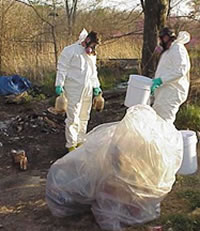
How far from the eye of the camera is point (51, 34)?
9812 millimetres

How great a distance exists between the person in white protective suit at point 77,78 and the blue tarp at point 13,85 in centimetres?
314

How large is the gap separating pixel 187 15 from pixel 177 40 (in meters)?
3.85

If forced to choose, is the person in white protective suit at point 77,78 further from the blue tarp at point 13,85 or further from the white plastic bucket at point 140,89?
the blue tarp at point 13,85

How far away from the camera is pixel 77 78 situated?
481cm

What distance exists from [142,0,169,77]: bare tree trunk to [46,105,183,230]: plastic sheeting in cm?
359

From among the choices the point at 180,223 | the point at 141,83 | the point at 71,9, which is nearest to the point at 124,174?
the point at 180,223

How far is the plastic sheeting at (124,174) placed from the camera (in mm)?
3131

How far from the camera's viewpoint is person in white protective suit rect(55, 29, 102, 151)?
473 centimetres

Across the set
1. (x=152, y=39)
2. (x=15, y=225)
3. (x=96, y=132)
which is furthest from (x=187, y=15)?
(x=15, y=225)

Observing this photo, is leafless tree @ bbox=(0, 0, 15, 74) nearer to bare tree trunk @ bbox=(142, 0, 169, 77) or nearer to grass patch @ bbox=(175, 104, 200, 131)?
bare tree trunk @ bbox=(142, 0, 169, 77)

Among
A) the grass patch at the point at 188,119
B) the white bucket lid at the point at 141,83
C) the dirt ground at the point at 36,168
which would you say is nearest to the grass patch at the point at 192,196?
the dirt ground at the point at 36,168

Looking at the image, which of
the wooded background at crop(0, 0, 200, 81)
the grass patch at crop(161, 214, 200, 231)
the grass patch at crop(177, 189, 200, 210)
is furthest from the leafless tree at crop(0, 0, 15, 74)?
the grass patch at crop(161, 214, 200, 231)

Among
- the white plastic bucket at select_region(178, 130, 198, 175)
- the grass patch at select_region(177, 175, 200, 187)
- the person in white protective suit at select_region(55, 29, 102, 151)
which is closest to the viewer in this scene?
the grass patch at select_region(177, 175, 200, 187)

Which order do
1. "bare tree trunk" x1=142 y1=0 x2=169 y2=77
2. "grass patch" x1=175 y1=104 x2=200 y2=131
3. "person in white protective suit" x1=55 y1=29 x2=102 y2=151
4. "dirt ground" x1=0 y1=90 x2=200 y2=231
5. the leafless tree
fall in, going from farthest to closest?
the leafless tree < "bare tree trunk" x1=142 y1=0 x2=169 y2=77 < "grass patch" x1=175 y1=104 x2=200 y2=131 < "person in white protective suit" x1=55 y1=29 x2=102 y2=151 < "dirt ground" x1=0 y1=90 x2=200 y2=231
